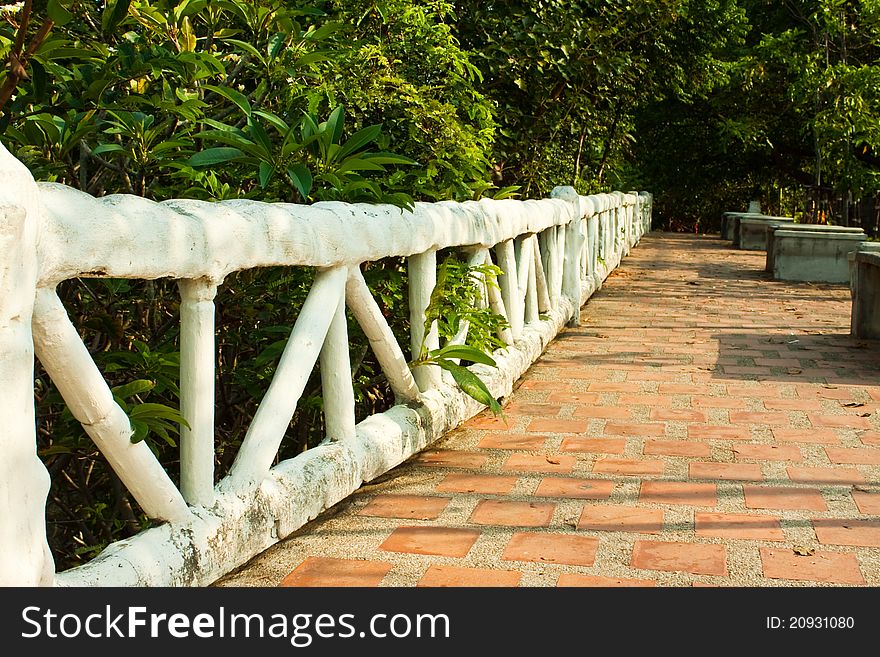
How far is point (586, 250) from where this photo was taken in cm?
982

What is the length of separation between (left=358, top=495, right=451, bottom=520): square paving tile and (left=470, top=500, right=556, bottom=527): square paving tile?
0.46 feet

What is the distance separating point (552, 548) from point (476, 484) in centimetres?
74

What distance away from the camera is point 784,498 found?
12.3 feet

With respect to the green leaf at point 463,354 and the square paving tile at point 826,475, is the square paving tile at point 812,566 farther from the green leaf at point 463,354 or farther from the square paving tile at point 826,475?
the green leaf at point 463,354

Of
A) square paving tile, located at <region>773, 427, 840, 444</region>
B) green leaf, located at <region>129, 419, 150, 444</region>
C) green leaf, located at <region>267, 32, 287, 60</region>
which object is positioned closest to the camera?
green leaf, located at <region>129, 419, 150, 444</region>

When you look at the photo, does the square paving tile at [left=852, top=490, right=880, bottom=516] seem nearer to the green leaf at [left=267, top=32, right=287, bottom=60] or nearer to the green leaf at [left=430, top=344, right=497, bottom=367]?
the green leaf at [left=430, top=344, right=497, bottom=367]

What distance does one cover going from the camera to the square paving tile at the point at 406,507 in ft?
11.6

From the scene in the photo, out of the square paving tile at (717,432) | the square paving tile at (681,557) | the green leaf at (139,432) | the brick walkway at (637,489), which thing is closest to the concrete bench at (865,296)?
the brick walkway at (637,489)

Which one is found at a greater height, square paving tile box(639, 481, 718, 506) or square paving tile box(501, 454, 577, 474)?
square paving tile box(501, 454, 577, 474)

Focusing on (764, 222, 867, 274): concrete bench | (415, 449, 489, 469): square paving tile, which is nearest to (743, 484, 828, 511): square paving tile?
(415, 449, 489, 469): square paving tile

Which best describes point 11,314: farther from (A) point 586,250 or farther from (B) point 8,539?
(A) point 586,250

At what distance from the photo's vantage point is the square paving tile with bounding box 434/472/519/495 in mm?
3838

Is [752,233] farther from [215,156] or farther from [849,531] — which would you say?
[215,156]
